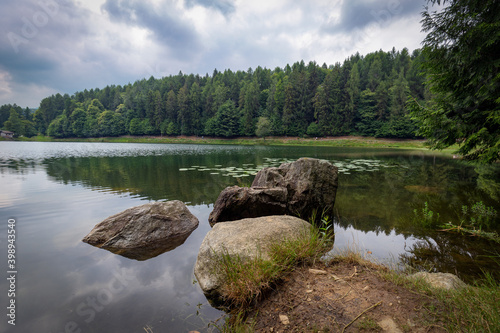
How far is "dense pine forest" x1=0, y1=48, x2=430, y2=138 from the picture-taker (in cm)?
7838

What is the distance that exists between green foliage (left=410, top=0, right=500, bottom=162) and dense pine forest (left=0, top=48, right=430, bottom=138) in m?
67.3

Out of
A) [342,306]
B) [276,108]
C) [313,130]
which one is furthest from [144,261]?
[276,108]

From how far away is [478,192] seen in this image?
11664mm

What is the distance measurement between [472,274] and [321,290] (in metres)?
3.76

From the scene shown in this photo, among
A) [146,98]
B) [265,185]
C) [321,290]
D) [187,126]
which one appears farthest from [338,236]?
[146,98]

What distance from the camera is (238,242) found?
4492mm

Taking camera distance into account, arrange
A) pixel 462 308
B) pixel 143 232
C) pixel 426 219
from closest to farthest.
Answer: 1. pixel 462 308
2. pixel 143 232
3. pixel 426 219

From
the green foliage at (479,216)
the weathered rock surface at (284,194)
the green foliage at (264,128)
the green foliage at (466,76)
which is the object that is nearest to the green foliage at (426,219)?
the green foliage at (479,216)

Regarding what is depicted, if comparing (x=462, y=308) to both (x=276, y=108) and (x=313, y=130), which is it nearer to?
(x=313, y=130)

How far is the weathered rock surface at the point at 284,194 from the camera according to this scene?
7.48m

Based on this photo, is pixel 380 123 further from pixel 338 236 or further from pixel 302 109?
pixel 338 236

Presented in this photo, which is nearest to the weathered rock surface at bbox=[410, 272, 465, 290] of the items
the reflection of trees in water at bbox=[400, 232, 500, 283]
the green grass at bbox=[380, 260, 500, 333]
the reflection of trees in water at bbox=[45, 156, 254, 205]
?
the green grass at bbox=[380, 260, 500, 333]

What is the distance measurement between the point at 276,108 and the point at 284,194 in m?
86.5

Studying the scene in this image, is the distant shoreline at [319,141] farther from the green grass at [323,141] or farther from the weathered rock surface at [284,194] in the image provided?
the weathered rock surface at [284,194]
